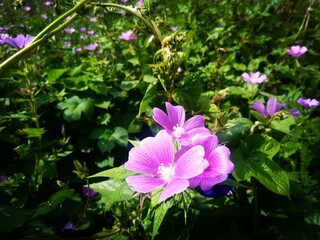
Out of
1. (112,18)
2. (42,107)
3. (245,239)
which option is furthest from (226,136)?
(42,107)

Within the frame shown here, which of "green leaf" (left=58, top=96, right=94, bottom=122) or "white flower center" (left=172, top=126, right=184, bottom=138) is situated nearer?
"white flower center" (left=172, top=126, right=184, bottom=138)

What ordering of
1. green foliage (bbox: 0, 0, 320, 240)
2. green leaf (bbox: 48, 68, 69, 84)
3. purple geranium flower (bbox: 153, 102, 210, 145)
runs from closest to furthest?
purple geranium flower (bbox: 153, 102, 210, 145)
green foliage (bbox: 0, 0, 320, 240)
green leaf (bbox: 48, 68, 69, 84)

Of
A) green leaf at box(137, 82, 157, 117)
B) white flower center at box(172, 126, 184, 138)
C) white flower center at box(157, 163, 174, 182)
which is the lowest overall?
white flower center at box(157, 163, 174, 182)

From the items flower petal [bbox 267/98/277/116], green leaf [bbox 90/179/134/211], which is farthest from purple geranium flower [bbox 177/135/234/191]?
flower petal [bbox 267/98/277/116]

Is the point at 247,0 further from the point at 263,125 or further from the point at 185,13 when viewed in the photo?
the point at 263,125

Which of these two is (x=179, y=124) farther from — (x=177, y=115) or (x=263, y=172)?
(x=263, y=172)

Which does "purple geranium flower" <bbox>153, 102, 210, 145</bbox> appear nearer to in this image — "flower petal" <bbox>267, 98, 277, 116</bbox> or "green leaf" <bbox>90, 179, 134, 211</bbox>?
"green leaf" <bbox>90, 179, 134, 211</bbox>

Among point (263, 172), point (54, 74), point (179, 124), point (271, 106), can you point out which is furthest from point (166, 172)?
point (54, 74)
